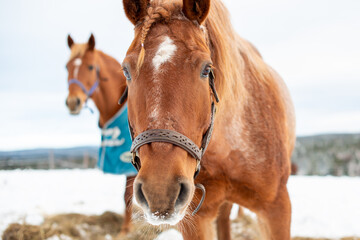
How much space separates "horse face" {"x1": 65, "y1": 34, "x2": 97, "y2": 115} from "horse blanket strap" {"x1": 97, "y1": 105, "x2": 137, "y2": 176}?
2.53 feet

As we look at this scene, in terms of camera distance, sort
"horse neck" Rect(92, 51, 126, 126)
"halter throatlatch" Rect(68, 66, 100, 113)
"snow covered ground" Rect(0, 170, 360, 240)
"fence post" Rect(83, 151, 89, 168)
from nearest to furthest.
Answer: "snow covered ground" Rect(0, 170, 360, 240), "horse neck" Rect(92, 51, 126, 126), "halter throatlatch" Rect(68, 66, 100, 113), "fence post" Rect(83, 151, 89, 168)

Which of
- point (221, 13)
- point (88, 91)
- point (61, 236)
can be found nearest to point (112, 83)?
point (88, 91)

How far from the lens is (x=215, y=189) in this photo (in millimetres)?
2137

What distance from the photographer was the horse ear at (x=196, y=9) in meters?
1.62

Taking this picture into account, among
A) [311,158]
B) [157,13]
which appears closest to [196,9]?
[157,13]

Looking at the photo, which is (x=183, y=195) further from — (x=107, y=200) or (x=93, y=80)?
(x=107, y=200)

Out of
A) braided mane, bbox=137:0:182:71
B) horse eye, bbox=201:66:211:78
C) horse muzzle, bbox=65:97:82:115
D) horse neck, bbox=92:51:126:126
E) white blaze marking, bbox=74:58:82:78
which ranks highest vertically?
braided mane, bbox=137:0:182:71

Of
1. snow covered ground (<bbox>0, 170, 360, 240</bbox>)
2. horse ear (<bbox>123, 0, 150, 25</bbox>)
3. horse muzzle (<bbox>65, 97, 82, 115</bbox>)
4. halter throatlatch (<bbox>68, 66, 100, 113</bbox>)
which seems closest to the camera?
horse ear (<bbox>123, 0, 150, 25</bbox>)

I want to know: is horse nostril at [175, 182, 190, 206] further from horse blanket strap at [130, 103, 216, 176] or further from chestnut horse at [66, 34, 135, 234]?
chestnut horse at [66, 34, 135, 234]

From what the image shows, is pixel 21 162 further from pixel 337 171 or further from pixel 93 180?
pixel 337 171

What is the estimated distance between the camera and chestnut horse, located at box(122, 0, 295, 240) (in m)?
1.31

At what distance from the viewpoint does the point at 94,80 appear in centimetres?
490

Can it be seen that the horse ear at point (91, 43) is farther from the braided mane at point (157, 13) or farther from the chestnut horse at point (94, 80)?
the braided mane at point (157, 13)

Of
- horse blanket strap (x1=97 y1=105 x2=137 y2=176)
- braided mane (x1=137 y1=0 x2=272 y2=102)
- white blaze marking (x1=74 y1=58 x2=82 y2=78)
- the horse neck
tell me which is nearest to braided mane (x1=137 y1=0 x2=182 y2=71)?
braided mane (x1=137 y1=0 x2=272 y2=102)
